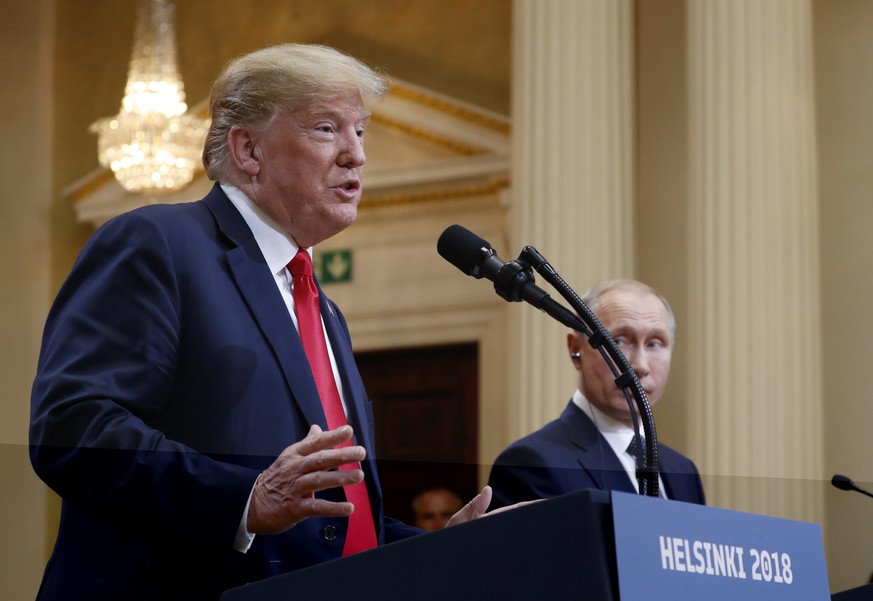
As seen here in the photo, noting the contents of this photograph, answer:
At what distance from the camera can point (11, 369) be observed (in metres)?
10.0

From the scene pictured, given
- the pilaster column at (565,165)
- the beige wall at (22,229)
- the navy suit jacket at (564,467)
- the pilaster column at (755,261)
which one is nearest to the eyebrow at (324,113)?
the navy suit jacket at (564,467)

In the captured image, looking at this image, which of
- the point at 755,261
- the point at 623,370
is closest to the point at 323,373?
the point at 623,370

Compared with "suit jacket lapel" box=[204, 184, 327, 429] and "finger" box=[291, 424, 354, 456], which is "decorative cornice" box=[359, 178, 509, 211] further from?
"finger" box=[291, 424, 354, 456]

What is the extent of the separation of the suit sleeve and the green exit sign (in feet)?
23.2

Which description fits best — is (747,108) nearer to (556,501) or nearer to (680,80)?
(680,80)

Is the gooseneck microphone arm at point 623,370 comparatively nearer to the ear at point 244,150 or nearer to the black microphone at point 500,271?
the black microphone at point 500,271

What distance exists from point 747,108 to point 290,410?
4.81 meters

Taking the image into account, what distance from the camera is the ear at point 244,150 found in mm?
2521

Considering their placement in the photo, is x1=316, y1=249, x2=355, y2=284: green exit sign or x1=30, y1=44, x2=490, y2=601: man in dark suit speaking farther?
x1=316, y1=249, x2=355, y2=284: green exit sign

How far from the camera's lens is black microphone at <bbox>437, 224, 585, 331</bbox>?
223 centimetres

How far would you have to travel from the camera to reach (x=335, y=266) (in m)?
9.30

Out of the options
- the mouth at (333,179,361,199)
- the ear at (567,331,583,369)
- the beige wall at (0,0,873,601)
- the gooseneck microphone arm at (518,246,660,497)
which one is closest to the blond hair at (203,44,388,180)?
the mouth at (333,179,361,199)

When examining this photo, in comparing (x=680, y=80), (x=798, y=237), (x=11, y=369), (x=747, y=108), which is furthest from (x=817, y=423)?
(x=11, y=369)

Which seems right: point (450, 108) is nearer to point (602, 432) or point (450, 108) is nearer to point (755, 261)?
point (755, 261)
